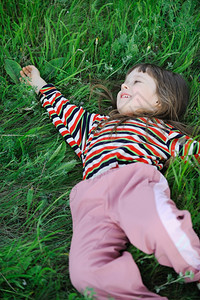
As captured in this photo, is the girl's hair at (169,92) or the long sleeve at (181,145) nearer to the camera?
the long sleeve at (181,145)

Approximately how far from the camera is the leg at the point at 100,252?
4.78 feet

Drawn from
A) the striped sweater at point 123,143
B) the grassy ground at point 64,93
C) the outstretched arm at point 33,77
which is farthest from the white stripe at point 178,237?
the outstretched arm at point 33,77

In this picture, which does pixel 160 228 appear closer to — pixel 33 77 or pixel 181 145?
pixel 181 145

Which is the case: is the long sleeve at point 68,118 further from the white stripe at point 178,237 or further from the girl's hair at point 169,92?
the white stripe at point 178,237

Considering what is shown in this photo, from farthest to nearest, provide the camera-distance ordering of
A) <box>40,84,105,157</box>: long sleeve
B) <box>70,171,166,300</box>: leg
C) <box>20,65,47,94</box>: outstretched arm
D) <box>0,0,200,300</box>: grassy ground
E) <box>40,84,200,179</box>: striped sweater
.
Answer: <box>20,65,47,94</box>: outstretched arm, <box>40,84,105,157</box>: long sleeve, <box>40,84,200,179</box>: striped sweater, <box>0,0,200,300</box>: grassy ground, <box>70,171,166,300</box>: leg

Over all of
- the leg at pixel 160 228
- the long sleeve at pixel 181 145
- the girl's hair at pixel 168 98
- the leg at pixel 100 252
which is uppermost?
the girl's hair at pixel 168 98

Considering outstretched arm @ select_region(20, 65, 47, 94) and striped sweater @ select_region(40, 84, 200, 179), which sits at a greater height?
outstretched arm @ select_region(20, 65, 47, 94)

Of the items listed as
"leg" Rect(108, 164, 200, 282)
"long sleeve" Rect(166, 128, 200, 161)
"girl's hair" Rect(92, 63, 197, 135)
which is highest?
"girl's hair" Rect(92, 63, 197, 135)

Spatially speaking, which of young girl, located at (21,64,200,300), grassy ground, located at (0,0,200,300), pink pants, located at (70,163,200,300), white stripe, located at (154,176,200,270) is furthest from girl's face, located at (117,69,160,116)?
white stripe, located at (154,176,200,270)

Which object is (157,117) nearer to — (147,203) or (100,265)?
(147,203)

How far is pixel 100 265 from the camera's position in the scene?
1500 millimetres

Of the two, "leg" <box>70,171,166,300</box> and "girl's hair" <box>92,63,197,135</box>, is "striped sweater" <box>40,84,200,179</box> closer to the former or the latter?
"girl's hair" <box>92,63,197,135</box>

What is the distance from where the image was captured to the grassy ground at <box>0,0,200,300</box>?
65.0 inches

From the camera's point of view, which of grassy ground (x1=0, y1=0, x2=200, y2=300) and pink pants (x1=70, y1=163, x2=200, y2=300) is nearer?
pink pants (x1=70, y1=163, x2=200, y2=300)
